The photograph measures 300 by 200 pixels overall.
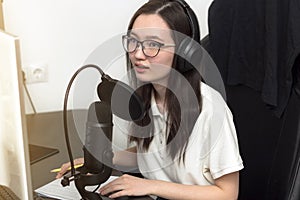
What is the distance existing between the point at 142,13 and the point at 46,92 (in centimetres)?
83

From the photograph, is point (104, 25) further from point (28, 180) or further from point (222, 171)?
point (28, 180)

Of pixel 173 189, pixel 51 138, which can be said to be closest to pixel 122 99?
pixel 173 189

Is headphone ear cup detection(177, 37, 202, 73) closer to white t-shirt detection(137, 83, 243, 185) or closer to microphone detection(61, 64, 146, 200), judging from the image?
white t-shirt detection(137, 83, 243, 185)

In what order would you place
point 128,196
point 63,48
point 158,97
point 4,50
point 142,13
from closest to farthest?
point 4,50
point 128,196
point 142,13
point 158,97
point 63,48

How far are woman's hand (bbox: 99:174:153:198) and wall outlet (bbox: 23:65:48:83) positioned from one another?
84 centimetres

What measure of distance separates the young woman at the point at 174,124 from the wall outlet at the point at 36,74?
67 centimetres

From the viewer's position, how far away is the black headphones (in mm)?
1072

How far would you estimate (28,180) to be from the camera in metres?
0.70

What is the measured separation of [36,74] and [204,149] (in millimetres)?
907

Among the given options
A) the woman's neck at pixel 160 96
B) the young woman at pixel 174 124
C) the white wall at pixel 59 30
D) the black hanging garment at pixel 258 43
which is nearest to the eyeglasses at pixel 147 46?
the young woman at pixel 174 124

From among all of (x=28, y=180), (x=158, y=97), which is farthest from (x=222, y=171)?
(x=28, y=180)

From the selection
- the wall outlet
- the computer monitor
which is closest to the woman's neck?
the computer monitor

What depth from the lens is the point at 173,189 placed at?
3.55 feet

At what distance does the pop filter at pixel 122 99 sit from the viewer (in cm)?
89
